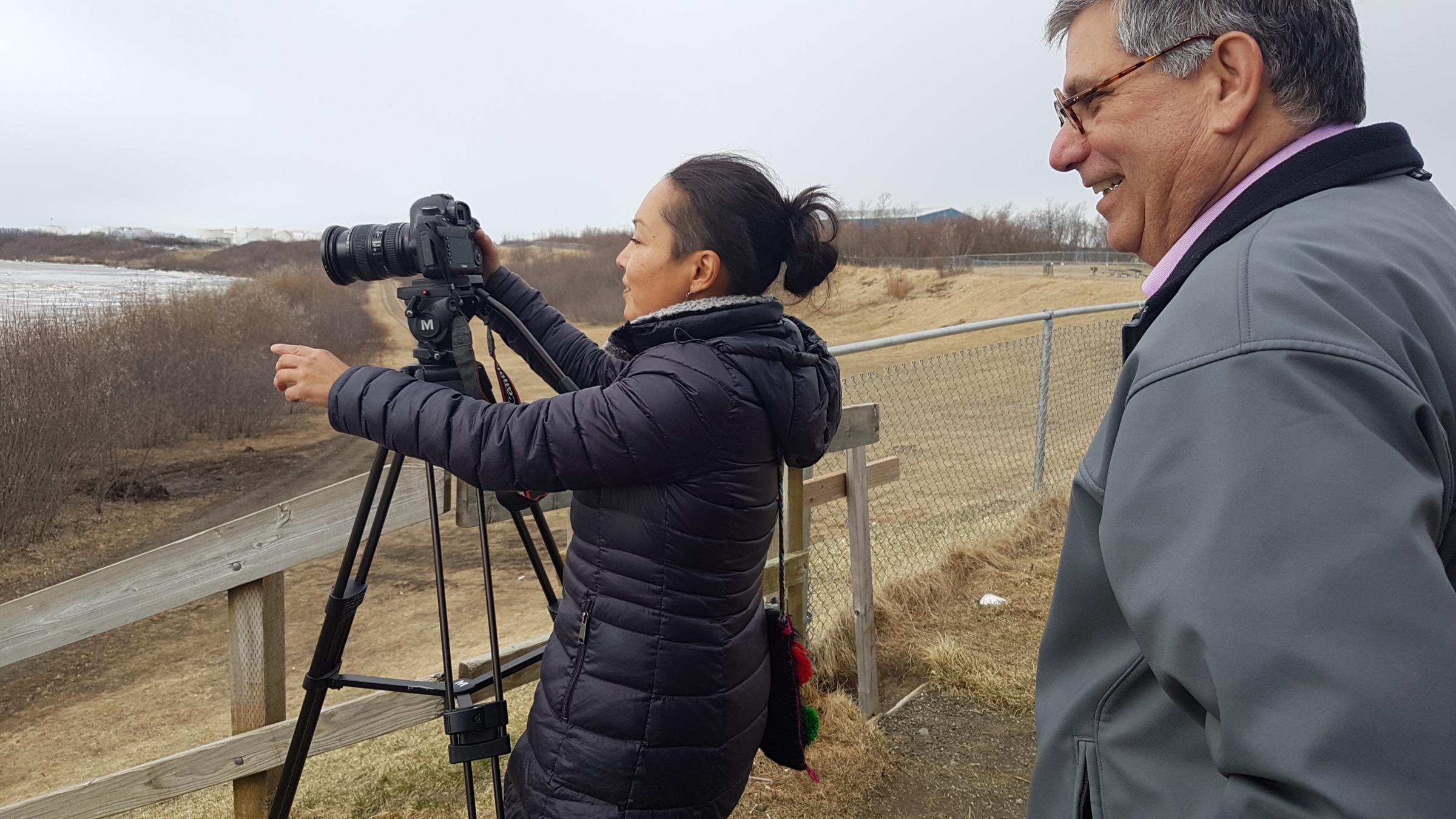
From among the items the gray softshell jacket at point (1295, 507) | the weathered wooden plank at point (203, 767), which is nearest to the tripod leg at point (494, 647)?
the weathered wooden plank at point (203, 767)

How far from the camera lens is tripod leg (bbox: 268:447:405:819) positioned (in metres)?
1.93

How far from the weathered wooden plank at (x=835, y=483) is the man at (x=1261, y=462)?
222 centimetres

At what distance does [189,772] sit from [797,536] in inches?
77.9

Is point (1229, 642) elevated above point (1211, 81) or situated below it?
below

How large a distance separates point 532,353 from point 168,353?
16.7 meters

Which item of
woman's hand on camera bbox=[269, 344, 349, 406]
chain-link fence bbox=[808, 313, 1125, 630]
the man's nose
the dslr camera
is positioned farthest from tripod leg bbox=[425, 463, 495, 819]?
chain-link fence bbox=[808, 313, 1125, 630]

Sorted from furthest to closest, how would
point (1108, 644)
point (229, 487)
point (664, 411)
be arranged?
point (229, 487), point (664, 411), point (1108, 644)

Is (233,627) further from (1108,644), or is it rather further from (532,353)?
(1108,644)

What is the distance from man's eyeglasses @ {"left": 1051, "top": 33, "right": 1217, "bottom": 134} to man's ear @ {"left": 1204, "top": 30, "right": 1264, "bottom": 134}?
25mm

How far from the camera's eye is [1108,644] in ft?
3.21

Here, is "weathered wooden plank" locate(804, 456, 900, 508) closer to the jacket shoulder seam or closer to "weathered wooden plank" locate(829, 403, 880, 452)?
"weathered wooden plank" locate(829, 403, 880, 452)

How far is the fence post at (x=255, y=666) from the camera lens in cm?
235

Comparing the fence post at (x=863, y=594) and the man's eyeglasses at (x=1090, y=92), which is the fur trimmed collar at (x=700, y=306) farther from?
the fence post at (x=863, y=594)

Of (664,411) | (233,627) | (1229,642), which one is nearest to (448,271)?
(664,411)
